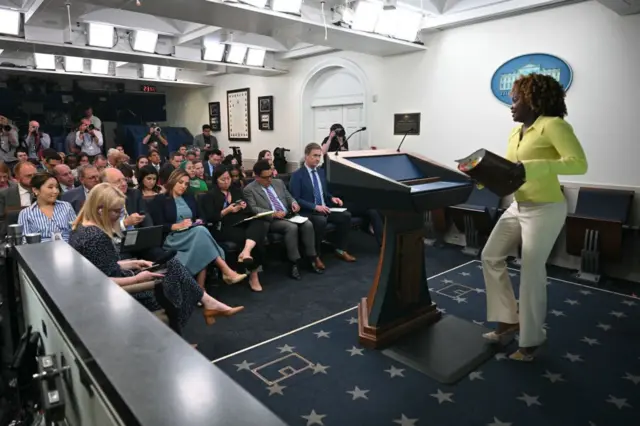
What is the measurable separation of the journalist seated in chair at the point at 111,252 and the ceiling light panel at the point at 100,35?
4.03 meters

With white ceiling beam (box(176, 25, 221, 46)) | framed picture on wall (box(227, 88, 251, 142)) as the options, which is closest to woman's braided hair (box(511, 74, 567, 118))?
white ceiling beam (box(176, 25, 221, 46))

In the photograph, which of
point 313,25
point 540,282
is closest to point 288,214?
point 313,25

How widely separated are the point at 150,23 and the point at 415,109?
11.9 ft

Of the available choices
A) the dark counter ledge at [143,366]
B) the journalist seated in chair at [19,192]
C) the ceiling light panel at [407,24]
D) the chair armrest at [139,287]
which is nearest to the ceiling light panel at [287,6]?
the ceiling light panel at [407,24]

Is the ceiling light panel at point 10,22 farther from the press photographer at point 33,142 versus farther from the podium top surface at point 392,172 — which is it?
the podium top surface at point 392,172

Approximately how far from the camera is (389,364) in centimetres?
265

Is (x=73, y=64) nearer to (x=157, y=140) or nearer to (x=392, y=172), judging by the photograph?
(x=157, y=140)

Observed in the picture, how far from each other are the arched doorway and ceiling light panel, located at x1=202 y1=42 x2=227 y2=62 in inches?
58.0

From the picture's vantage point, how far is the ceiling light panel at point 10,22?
4832 millimetres

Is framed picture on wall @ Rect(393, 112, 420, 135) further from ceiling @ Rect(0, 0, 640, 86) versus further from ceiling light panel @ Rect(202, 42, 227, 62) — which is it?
ceiling light panel @ Rect(202, 42, 227, 62)

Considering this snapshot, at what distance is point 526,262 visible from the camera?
8.18 ft

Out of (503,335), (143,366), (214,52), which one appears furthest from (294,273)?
(214,52)

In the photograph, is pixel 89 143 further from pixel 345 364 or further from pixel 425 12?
pixel 345 364

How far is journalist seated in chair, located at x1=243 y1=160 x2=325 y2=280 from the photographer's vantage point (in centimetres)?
428
